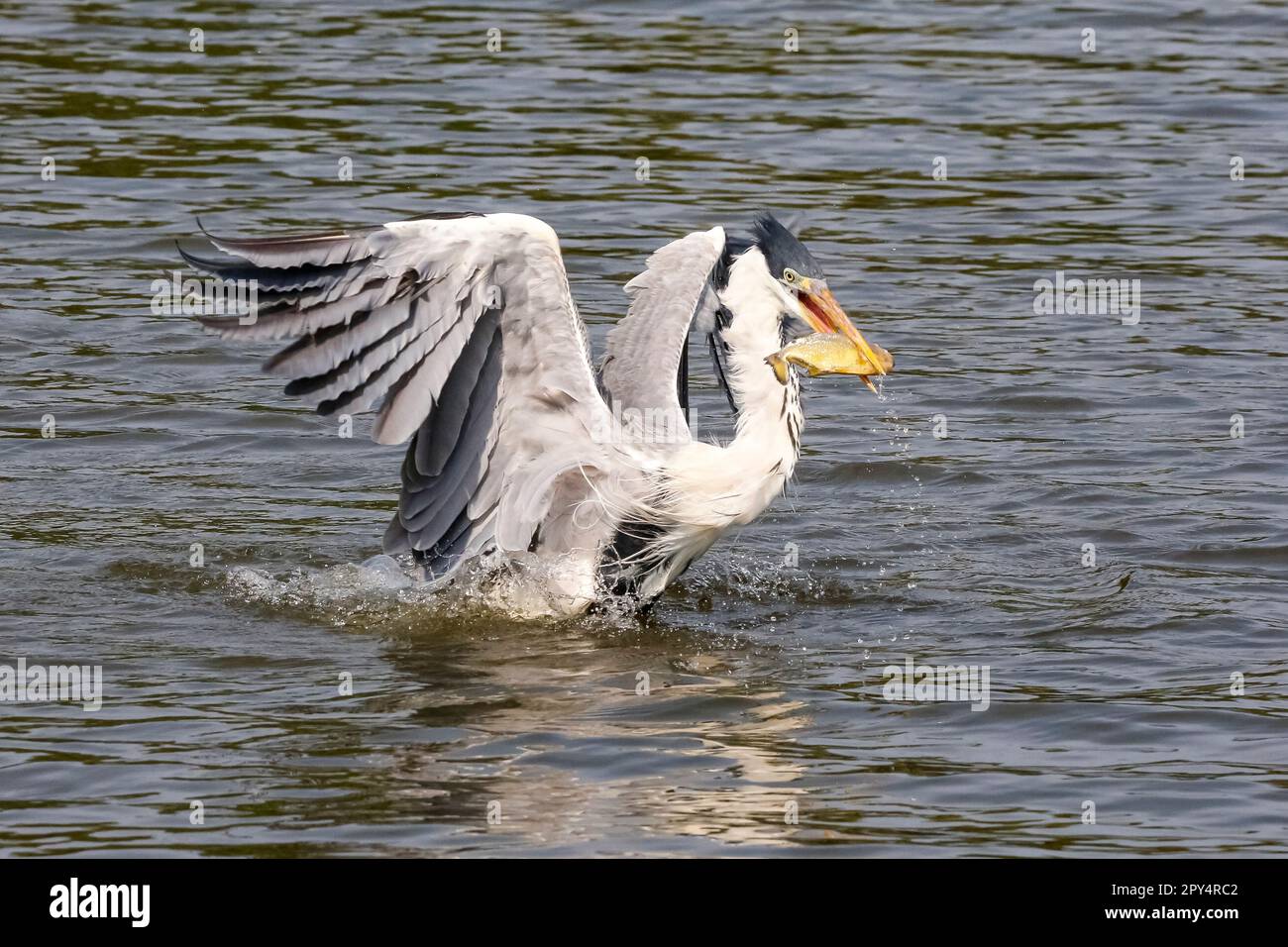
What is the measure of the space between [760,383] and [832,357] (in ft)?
1.12

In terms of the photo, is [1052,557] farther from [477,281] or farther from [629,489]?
[477,281]

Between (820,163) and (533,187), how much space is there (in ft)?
6.84

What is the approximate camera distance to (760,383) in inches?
314

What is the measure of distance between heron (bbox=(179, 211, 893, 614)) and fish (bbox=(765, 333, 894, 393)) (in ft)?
0.15

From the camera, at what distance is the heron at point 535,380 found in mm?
7387

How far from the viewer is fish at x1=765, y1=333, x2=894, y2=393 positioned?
774 cm
